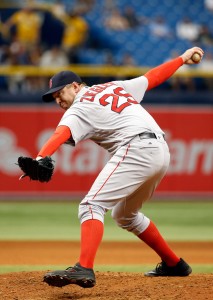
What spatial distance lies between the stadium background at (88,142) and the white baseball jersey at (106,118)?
473 centimetres

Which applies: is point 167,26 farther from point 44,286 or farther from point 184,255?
point 44,286

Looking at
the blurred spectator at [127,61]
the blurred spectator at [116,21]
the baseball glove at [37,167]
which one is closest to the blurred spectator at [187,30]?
the blurred spectator at [116,21]

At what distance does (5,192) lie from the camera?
13.5 metres

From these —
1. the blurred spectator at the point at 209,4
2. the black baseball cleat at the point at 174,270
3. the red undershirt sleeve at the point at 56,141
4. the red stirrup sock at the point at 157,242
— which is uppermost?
the blurred spectator at the point at 209,4

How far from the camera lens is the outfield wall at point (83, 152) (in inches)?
531

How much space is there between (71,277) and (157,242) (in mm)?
1163

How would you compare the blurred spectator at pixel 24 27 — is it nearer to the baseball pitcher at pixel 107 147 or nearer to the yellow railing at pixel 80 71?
the yellow railing at pixel 80 71

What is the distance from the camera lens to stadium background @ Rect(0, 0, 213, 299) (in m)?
11.8

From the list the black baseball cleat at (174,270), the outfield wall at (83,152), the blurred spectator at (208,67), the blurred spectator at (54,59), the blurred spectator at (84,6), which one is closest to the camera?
the black baseball cleat at (174,270)

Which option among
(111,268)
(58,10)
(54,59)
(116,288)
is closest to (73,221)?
(111,268)

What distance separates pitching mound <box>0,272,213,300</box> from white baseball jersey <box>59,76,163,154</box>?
1.04 meters

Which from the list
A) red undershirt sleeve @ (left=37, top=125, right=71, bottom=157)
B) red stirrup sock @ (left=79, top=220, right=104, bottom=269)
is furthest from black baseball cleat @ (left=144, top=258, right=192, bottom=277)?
red undershirt sleeve @ (left=37, top=125, right=71, bottom=157)

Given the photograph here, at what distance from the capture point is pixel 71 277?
16.9 feet

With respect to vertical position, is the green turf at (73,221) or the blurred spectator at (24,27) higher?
the blurred spectator at (24,27)
